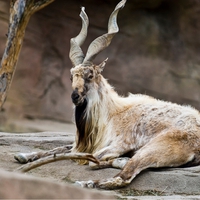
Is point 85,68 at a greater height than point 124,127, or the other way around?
point 85,68

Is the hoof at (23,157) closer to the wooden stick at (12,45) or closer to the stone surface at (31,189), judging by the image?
the wooden stick at (12,45)

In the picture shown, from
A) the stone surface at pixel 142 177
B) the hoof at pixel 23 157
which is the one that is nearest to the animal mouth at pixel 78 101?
the stone surface at pixel 142 177

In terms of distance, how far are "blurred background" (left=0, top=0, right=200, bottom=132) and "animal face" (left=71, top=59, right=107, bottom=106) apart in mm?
5164

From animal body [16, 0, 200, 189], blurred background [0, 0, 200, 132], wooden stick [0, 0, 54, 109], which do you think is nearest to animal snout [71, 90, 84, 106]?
animal body [16, 0, 200, 189]

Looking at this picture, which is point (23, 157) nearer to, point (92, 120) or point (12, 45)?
point (92, 120)

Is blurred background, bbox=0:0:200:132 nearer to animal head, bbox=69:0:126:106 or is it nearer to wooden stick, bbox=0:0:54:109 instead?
wooden stick, bbox=0:0:54:109

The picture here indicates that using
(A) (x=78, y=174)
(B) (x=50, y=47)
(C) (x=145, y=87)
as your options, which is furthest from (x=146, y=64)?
(A) (x=78, y=174)

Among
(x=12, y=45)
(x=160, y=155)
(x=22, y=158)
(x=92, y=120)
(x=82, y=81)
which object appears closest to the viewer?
(x=160, y=155)

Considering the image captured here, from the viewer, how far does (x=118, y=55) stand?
1159 centimetres

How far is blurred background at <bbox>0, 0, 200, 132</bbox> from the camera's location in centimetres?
1105

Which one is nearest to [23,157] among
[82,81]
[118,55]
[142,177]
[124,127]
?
[82,81]

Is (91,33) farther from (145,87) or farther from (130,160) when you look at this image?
(130,160)

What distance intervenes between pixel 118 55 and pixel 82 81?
19.6ft

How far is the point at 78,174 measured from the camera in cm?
521
